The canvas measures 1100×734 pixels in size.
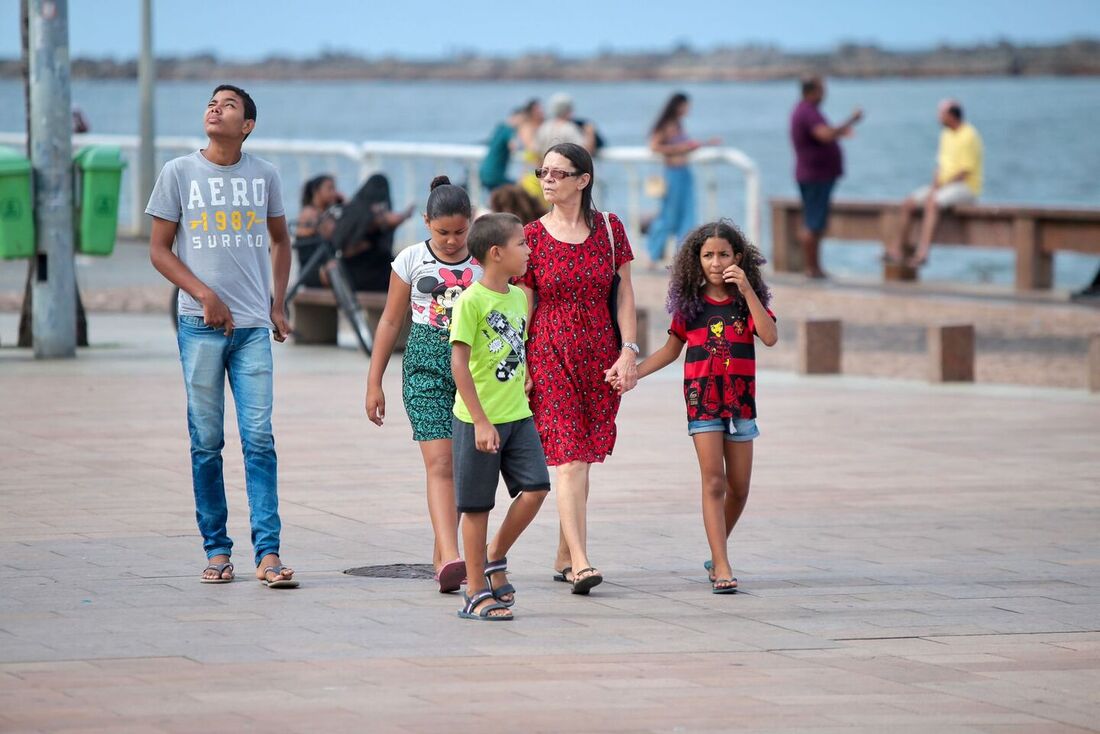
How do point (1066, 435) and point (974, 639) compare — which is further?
point (1066, 435)

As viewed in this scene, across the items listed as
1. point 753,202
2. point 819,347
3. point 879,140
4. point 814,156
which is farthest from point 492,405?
point 879,140

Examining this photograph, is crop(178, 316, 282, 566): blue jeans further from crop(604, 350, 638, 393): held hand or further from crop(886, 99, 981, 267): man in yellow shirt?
crop(886, 99, 981, 267): man in yellow shirt

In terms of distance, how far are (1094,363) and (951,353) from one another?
0.99 meters

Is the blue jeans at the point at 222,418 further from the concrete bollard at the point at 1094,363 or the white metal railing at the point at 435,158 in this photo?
the white metal railing at the point at 435,158

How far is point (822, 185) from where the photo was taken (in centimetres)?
2050

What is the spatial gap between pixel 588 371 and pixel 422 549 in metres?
1.16

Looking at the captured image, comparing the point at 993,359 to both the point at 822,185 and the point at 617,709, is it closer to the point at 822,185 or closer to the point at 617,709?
the point at 822,185

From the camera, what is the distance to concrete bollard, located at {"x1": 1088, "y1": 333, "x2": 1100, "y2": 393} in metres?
12.8

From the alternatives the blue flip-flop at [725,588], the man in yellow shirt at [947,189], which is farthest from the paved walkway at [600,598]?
the man in yellow shirt at [947,189]

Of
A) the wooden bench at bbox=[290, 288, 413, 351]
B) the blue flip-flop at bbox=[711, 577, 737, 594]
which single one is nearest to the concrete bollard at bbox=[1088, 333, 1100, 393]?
the wooden bench at bbox=[290, 288, 413, 351]

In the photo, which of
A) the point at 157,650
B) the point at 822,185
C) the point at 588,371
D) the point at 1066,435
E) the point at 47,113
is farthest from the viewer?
the point at 822,185

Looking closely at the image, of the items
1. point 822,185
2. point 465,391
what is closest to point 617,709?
point 465,391

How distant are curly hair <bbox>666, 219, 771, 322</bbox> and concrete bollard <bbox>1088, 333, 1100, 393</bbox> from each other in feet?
20.1

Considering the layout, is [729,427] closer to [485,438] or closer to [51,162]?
[485,438]
